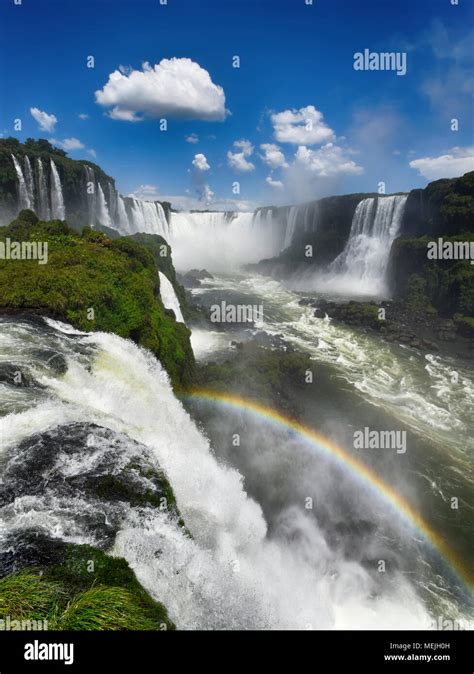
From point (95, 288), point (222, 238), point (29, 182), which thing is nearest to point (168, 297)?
point (95, 288)

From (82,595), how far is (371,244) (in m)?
58.7

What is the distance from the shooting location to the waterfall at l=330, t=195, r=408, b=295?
52.3m

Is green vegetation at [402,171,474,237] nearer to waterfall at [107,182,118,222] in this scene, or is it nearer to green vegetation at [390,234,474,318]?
green vegetation at [390,234,474,318]

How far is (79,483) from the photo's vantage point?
6.08 m

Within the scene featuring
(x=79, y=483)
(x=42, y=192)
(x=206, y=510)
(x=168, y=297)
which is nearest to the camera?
(x=79, y=483)

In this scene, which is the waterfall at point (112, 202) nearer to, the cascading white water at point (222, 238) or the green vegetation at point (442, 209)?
the cascading white water at point (222, 238)

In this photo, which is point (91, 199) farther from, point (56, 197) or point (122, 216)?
point (56, 197)

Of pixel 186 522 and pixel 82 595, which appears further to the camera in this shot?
Answer: pixel 186 522
